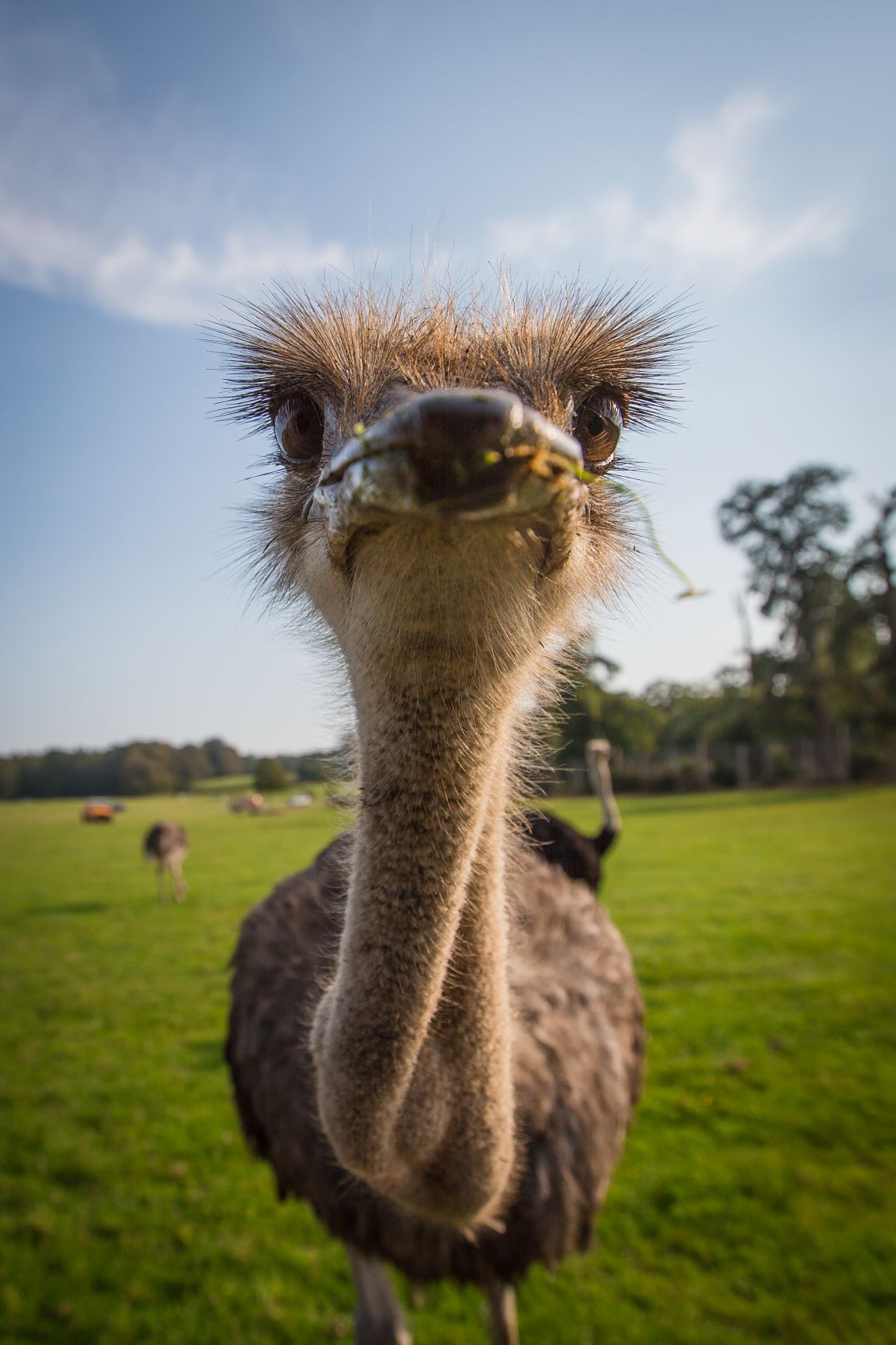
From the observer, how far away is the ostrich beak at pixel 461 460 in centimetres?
75

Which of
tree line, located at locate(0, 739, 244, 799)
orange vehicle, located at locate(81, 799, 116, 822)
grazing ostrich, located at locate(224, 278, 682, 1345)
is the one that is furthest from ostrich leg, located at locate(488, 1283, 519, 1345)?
orange vehicle, located at locate(81, 799, 116, 822)

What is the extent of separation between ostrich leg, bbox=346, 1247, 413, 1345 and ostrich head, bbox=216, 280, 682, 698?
7.53ft

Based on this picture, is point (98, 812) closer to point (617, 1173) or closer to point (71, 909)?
point (71, 909)

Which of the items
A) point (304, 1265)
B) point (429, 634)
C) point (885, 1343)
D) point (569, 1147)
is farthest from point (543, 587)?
point (304, 1265)

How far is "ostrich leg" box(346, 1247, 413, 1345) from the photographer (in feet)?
8.24

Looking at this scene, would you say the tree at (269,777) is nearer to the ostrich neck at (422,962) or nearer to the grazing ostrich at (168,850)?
the ostrich neck at (422,962)

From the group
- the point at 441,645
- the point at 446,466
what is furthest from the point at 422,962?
the point at 446,466

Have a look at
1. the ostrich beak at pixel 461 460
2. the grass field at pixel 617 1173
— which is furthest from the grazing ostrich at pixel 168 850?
the ostrich beak at pixel 461 460

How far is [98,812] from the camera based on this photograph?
99.2 ft

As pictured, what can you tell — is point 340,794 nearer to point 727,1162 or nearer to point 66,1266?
point 66,1266

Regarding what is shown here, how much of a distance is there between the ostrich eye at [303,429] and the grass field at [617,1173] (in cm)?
349

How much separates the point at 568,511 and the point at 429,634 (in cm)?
26

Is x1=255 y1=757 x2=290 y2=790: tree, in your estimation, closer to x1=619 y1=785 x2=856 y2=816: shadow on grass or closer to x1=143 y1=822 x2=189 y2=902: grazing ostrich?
x1=143 y1=822 x2=189 y2=902: grazing ostrich

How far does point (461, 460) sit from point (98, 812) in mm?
33266
